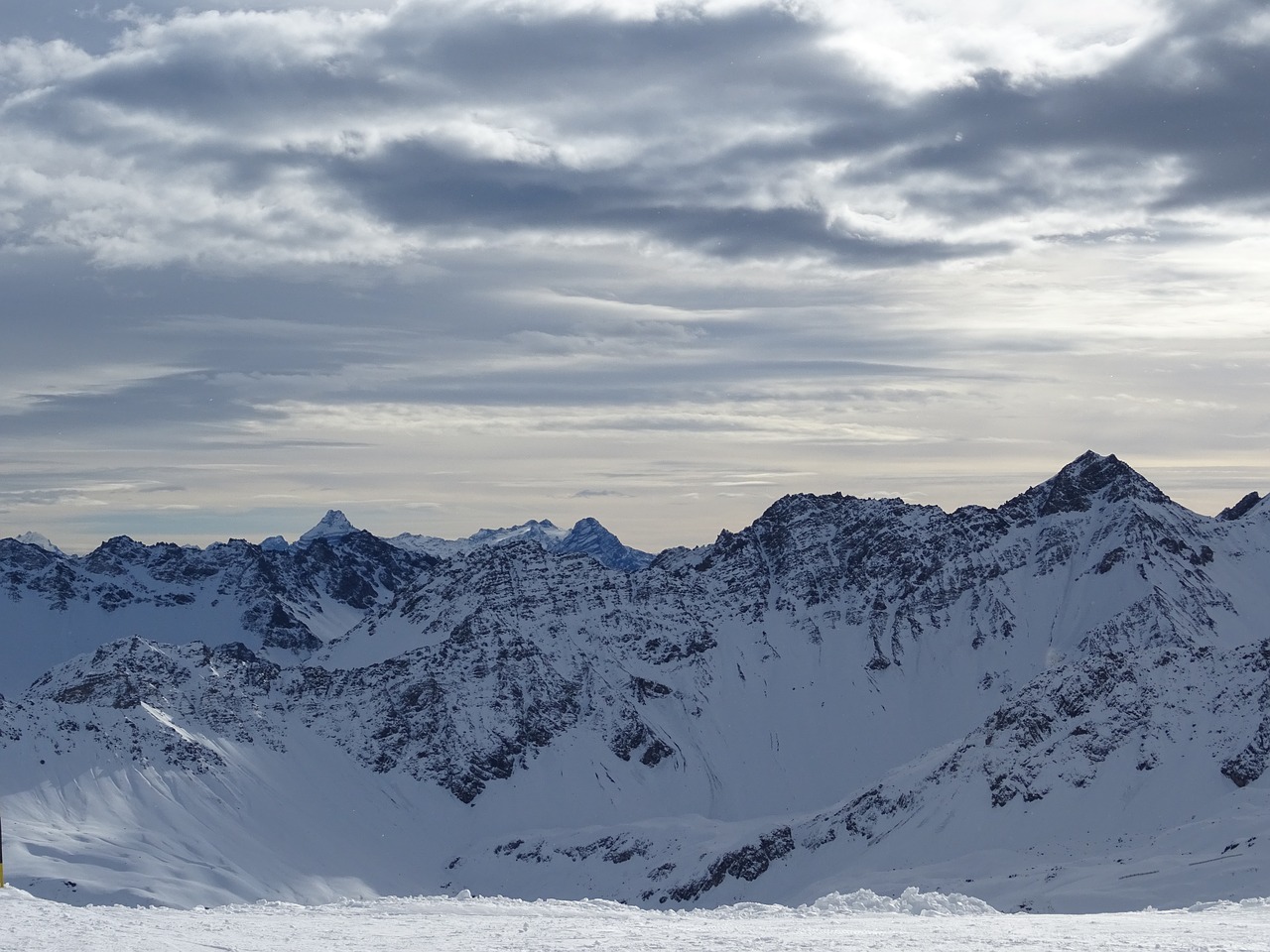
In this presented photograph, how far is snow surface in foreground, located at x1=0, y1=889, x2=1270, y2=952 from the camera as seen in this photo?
132 feet

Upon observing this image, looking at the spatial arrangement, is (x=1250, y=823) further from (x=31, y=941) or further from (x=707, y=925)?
(x=31, y=941)

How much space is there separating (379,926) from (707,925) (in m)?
11.9

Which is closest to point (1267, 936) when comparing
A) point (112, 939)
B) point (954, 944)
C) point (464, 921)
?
point (954, 944)

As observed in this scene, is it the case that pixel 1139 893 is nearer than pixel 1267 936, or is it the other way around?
pixel 1267 936

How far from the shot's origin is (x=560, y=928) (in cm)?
4606

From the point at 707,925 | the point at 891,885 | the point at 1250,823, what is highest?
the point at 707,925

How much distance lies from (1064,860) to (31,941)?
581 ft

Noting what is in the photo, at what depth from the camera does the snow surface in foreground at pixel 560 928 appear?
132 ft

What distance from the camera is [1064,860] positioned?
19150 centimetres

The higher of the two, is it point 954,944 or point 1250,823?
point 954,944

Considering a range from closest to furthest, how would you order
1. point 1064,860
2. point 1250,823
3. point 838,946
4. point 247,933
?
point 838,946 → point 247,933 → point 1250,823 → point 1064,860

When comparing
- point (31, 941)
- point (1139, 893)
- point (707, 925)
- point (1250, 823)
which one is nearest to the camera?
point (31, 941)

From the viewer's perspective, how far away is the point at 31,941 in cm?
3738

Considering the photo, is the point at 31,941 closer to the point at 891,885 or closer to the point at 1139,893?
the point at 1139,893
